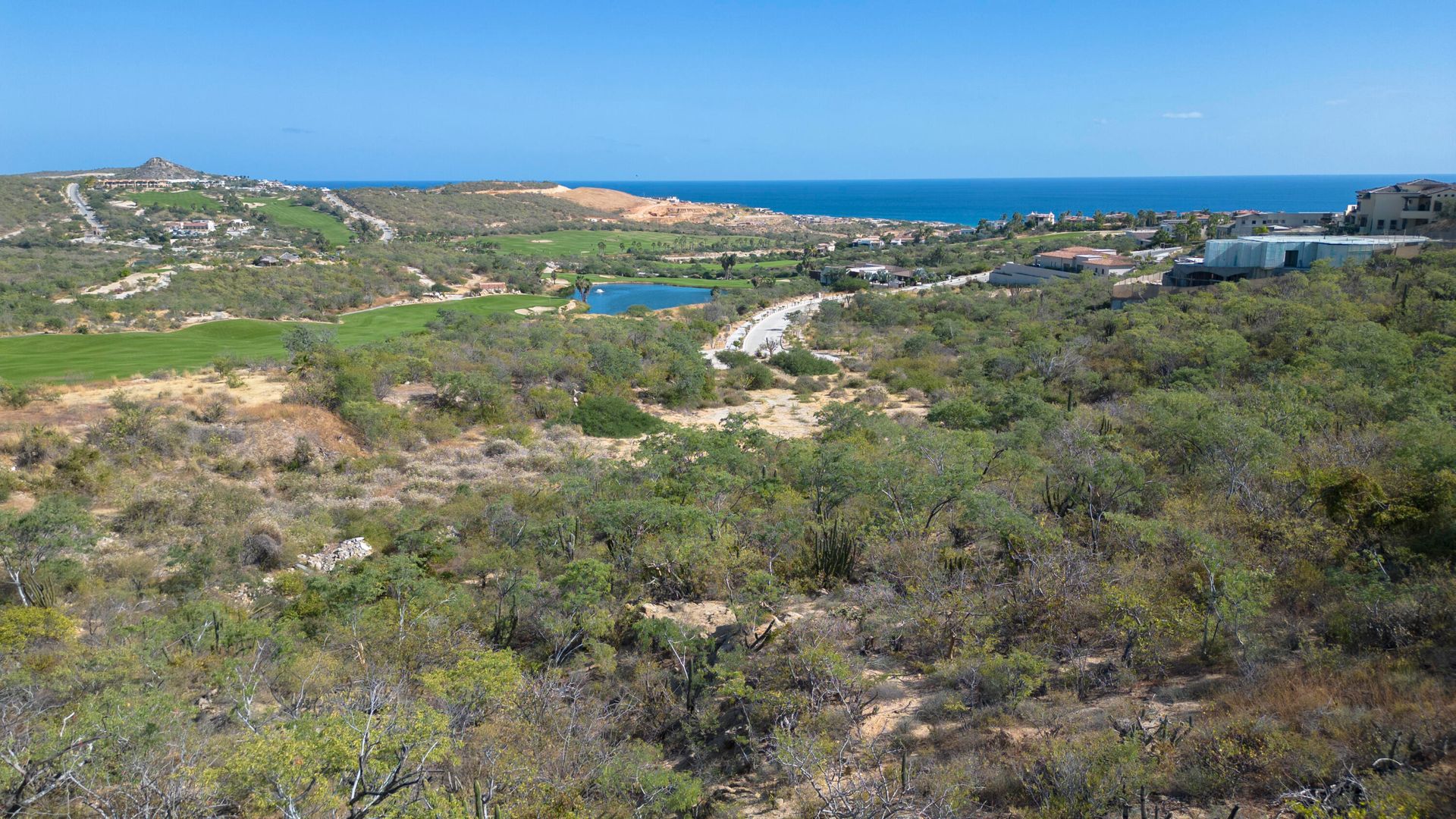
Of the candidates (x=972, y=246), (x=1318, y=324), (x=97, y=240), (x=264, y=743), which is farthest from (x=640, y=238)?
(x=264, y=743)

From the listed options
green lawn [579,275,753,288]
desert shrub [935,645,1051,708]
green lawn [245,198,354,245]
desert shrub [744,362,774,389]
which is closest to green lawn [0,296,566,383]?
desert shrub [744,362,774,389]

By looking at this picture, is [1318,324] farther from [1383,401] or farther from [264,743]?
[264,743]

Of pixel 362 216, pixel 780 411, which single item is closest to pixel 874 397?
pixel 780 411

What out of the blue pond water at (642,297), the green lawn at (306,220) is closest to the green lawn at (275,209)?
the green lawn at (306,220)

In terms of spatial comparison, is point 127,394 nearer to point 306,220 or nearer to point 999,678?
point 999,678

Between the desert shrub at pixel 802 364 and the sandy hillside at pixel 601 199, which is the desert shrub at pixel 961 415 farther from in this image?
the sandy hillside at pixel 601 199
